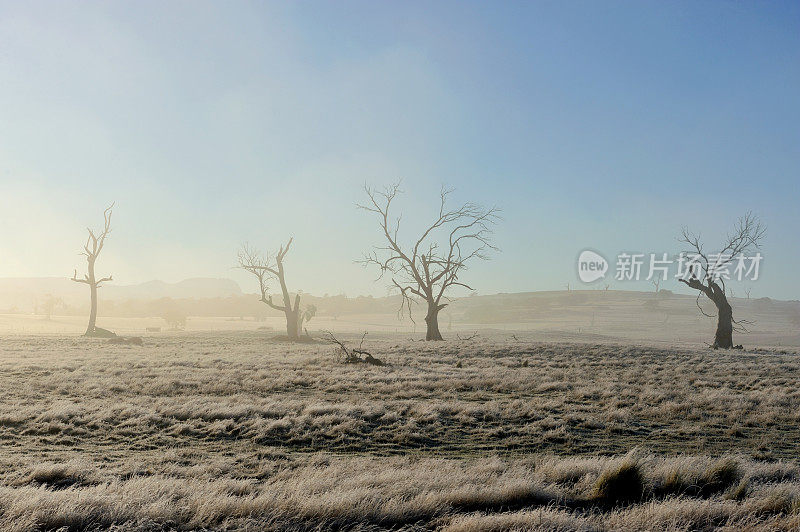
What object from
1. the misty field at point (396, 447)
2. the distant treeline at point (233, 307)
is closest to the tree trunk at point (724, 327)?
the misty field at point (396, 447)

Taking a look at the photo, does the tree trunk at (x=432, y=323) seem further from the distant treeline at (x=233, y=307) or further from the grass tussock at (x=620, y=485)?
the distant treeline at (x=233, y=307)

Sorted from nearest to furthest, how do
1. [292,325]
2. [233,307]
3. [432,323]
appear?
[432,323] < [292,325] < [233,307]

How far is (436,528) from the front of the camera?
5.68 meters

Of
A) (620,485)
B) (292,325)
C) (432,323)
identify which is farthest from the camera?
(292,325)

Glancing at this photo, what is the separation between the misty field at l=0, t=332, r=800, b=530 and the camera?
19.4 ft

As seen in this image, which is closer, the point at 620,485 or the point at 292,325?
the point at 620,485

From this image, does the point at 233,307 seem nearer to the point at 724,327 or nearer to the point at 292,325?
the point at 292,325

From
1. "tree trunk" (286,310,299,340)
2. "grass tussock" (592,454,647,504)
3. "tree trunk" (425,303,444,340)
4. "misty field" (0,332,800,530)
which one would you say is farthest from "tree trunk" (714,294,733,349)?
"grass tussock" (592,454,647,504)

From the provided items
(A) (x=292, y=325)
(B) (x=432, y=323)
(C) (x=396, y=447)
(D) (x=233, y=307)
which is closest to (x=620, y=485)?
(C) (x=396, y=447)

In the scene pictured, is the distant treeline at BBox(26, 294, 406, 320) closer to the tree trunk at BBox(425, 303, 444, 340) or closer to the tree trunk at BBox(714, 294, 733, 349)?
the tree trunk at BBox(425, 303, 444, 340)

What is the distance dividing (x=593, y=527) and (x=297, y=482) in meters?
3.69

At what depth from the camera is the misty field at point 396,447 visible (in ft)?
19.4

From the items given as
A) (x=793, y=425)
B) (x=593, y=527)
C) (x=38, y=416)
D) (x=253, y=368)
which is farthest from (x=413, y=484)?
(x=253, y=368)

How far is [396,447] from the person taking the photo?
423 inches
